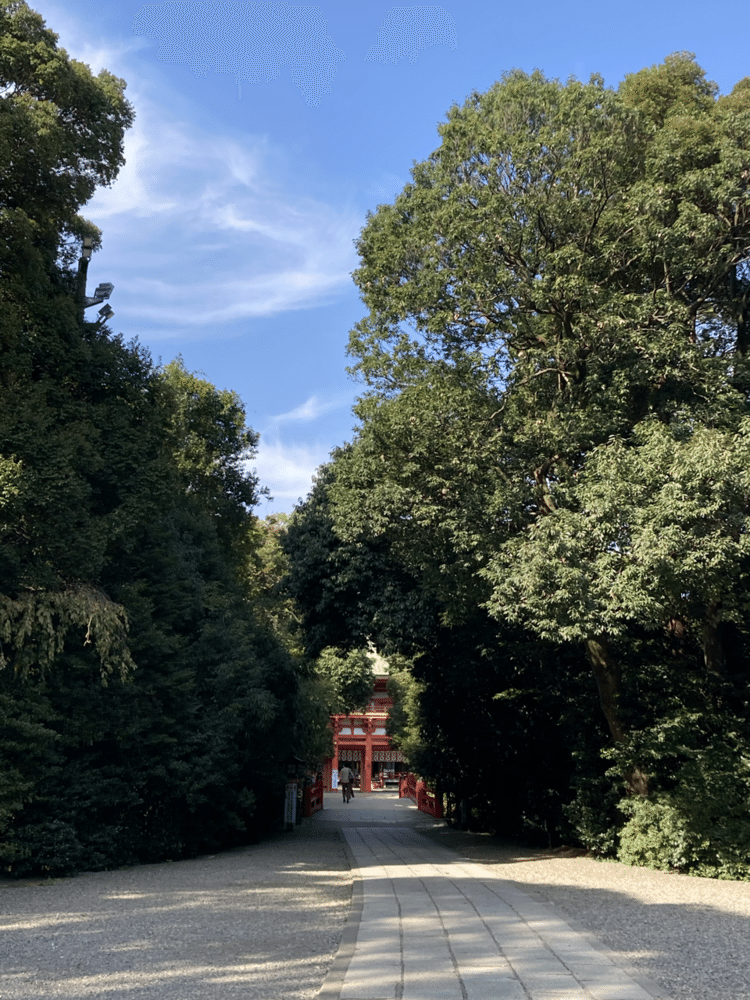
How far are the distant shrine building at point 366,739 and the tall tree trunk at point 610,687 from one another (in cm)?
3757

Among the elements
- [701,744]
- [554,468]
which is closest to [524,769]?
[701,744]

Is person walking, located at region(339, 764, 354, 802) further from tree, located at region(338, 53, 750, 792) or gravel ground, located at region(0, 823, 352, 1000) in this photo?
gravel ground, located at region(0, 823, 352, 1000)

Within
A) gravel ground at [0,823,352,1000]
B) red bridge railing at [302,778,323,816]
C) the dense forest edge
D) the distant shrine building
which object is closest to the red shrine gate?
the distant shrine building

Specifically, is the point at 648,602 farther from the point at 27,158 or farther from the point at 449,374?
the point at 27,158

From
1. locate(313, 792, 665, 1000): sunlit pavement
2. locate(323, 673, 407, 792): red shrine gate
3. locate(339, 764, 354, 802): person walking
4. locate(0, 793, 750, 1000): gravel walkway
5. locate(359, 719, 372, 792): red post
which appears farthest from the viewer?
locate(359, 719, 372, 792): red post

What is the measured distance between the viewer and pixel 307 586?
1788cm

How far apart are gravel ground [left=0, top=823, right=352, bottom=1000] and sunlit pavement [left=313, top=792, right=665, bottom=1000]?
28cm

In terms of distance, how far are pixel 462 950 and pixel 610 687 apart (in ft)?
27.8

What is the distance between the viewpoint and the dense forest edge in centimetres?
1085

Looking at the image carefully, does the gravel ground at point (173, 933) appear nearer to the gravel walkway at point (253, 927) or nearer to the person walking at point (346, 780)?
the gravel walkway at point (253, 927)

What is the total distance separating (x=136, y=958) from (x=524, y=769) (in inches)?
489

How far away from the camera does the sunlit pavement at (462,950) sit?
193 inches

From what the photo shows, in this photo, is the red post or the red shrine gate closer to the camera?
the red shrine gate

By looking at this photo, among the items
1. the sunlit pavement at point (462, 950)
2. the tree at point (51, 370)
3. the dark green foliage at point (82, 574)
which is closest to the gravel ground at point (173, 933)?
the sunlit pavement at point (462, 950)
